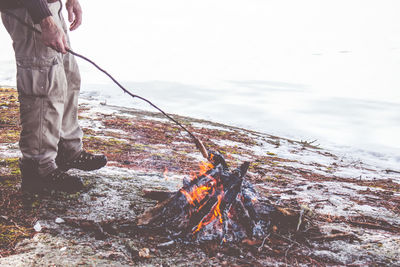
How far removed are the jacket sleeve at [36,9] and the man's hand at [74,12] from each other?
1020 mm

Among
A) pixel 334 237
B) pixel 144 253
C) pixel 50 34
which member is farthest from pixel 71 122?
pixel 334 237

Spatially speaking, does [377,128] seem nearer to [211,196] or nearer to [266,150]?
[266,150]

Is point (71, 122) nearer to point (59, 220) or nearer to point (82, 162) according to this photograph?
point (82, 162)

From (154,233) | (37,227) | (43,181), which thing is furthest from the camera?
(43,181)

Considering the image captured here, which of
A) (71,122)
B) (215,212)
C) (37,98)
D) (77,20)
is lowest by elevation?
(215,212)

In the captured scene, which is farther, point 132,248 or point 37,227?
point 37,227

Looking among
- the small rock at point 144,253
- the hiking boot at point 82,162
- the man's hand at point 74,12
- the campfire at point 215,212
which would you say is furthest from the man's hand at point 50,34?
the small rock at point 144,253

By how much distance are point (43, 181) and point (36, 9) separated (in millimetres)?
1531

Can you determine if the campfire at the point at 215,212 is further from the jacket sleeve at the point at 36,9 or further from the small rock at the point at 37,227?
the jacket sleeve at the point at 36,9

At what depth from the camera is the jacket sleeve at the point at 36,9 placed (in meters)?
2.41

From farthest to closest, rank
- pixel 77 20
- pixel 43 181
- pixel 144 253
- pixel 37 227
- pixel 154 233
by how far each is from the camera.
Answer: pixel 77 20
pixel 43 181
pixel 154 233
pixel 37 227
pixel 144 253

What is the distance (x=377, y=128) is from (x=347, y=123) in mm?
1417

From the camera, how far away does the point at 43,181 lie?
9.37 feet

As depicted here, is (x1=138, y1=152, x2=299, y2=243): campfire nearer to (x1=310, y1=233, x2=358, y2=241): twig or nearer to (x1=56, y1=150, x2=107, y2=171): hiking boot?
(x1=310, y1=233, x2=358, y2=241): twig
